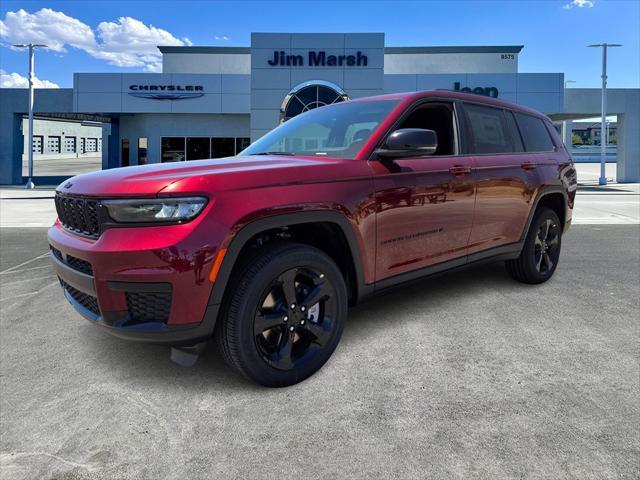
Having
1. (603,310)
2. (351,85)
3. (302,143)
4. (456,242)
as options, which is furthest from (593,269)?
(351,85)

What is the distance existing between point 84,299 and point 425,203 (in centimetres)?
232

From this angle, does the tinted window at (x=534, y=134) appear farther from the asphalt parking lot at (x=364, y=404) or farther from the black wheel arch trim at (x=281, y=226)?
the black wheel arch trim at (x=281, y=226)

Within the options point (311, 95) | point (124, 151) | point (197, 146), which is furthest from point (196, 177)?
point (124, 151)

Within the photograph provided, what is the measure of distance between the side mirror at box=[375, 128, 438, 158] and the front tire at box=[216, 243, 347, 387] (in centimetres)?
84

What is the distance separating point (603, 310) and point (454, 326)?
4.93 feet

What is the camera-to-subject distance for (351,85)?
87.8 feet

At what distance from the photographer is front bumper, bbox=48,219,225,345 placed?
2490mm

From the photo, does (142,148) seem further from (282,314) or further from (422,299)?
(282,314)

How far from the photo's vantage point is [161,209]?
253 centimetres

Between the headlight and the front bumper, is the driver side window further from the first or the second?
the front bumper

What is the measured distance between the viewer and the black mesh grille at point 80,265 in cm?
271

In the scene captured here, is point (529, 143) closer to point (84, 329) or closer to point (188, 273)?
point (188, 273)

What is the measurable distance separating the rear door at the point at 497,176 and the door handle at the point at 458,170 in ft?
0.42

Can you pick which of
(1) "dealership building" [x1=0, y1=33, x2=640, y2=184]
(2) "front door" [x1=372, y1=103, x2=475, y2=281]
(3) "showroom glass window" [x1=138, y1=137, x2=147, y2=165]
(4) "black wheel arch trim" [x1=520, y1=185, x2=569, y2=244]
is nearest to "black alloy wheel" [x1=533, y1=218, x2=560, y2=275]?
(4) "black wheel arch trim" [x1=520, y1=185, x2=569, y2=244]
